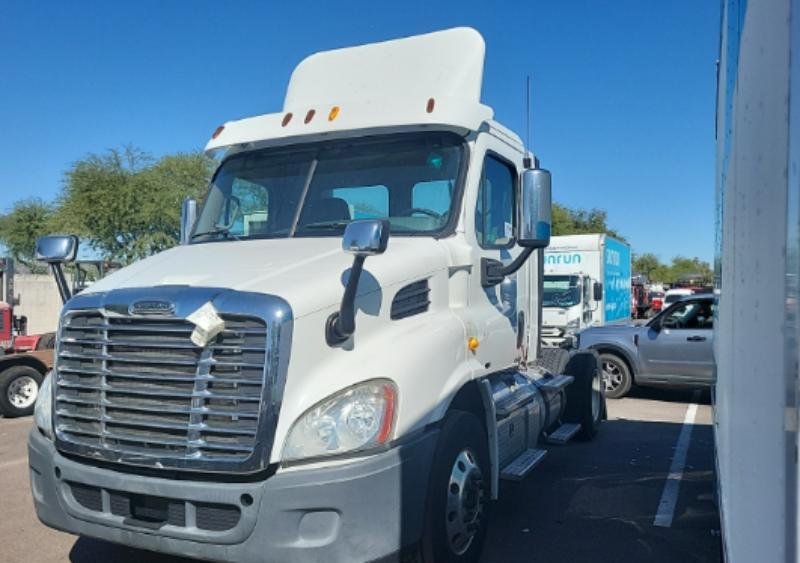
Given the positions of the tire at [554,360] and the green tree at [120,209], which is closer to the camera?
the tire at [554,360]

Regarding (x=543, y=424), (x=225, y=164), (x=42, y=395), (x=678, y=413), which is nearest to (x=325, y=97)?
(x=225, y=164)

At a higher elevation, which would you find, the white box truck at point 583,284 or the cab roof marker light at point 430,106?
the cab roof marker light at point 430,106

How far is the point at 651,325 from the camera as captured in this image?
35.3ft

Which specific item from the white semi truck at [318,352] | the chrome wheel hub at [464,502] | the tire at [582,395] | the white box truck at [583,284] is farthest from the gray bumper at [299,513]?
the white box truck at [583,284]

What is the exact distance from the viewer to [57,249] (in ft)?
13.9

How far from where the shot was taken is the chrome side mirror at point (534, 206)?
13.1ft

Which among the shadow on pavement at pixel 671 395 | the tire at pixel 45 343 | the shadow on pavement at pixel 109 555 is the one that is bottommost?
A: the shadow on pavement at pixel 671 395

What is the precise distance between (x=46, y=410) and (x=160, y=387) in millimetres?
989

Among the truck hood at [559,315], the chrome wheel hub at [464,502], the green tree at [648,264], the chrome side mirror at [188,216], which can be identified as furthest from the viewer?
the green tree at [648,264]

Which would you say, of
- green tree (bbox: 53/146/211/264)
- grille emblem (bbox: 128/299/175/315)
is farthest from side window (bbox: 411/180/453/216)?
green tree (bbox: 53/146/211/264)

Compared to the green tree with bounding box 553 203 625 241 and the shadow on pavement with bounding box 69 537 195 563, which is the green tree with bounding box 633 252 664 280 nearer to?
the green tree with bounding box 553 203 625 241

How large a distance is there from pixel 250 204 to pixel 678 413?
7868 millimetres

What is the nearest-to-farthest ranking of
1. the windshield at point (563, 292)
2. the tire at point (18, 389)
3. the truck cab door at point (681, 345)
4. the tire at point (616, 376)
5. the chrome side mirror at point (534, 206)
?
the chrome side mirror at point (534, 206) < the tire at point (18, 389) < the truck cab door at point (681, 345) < the tire at point (616, 376) < the windshield at point (563, 292)

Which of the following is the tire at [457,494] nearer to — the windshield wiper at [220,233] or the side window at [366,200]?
the side window at [366,200]
